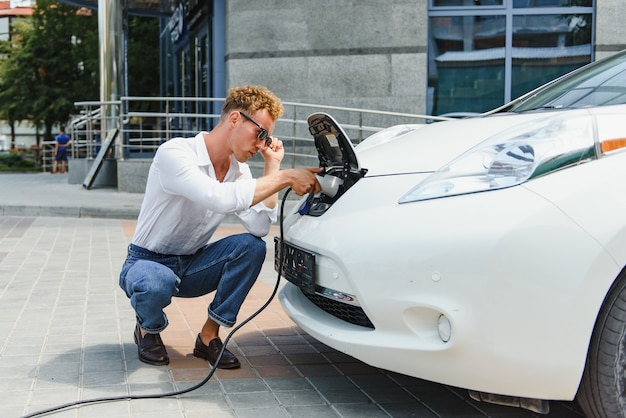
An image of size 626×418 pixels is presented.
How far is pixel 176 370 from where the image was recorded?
3662 mm

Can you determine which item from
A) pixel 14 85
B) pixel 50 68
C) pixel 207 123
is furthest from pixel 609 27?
pixel 14 85

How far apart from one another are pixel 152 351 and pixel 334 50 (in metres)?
9.59

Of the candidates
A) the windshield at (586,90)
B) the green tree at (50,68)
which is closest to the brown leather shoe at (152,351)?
the windshield at (586,90)

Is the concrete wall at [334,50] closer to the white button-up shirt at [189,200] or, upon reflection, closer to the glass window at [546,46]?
the glass window at [546,46]

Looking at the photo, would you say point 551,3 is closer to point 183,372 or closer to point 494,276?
point 183,372

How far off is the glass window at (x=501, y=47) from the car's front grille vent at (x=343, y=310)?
9.74 m

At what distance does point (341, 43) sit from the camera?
12.7m

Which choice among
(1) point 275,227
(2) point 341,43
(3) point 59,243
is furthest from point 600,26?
(3) point 59,243

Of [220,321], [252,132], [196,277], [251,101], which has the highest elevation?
[251,101]

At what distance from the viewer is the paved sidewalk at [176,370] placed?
3.15 meters

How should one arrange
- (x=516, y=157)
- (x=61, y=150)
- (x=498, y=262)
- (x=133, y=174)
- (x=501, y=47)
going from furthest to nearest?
(x=61, y=150)
(x=133, y=174)
(x=501, y=47)
(x=516, y=157)
(x=498, y=262)

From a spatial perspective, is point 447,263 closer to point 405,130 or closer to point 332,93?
point 405,130

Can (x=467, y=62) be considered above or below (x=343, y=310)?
above

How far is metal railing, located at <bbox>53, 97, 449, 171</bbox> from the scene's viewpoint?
12.1m
